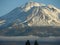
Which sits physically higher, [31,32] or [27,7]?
[27,7]

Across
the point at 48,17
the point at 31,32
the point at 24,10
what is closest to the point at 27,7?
the point at 24,10

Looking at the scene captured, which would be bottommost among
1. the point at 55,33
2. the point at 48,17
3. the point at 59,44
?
the point at 59,44

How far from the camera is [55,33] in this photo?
32938 millimetres

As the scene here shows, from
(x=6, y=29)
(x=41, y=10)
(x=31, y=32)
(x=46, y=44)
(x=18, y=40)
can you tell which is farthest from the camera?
(x=41, y=10)

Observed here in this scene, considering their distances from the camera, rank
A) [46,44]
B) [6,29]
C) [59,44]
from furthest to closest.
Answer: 1. [6,29]
2. [46,44]
3. [59,44]

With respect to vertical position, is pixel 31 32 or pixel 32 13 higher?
pixel 32 13

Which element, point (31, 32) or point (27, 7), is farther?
point (27, 7)

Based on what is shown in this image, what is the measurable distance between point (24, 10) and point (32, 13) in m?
3.12

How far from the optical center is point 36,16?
57750 millimetres

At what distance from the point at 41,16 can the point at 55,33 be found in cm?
2511

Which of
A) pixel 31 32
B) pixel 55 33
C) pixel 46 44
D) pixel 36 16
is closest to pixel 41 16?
pixel 36 16

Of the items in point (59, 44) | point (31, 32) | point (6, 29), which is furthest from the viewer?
point (31, 32)

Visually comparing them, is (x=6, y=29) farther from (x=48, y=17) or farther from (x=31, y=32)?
(x=48, y=17)

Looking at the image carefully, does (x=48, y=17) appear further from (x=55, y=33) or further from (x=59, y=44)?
(x=59, y=44)
